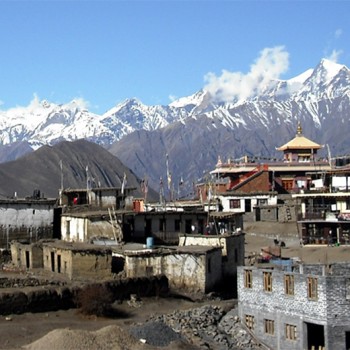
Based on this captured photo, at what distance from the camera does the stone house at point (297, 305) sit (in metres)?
35.5

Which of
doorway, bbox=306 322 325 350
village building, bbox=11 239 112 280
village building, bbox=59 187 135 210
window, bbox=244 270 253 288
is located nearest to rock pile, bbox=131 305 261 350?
window, bbox=244 270 253 288

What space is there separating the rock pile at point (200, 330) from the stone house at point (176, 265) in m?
5.04

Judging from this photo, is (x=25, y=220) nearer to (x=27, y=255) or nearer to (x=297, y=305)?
(x=27, y=255)

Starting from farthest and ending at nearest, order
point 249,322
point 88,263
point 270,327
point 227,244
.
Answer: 1. point 227,244
2. point 88,263
3. point 249,322
4. point 270,327

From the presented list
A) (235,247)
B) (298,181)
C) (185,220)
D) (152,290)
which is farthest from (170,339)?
(298,181)

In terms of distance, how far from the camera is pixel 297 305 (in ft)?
121

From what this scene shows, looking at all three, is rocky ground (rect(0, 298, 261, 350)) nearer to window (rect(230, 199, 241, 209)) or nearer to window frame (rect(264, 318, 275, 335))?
window frame (rect(264, 318, 275, 335))

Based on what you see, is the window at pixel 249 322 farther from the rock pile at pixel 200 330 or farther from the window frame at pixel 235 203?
the window frame at pixel 235 203

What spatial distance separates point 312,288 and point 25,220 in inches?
1056

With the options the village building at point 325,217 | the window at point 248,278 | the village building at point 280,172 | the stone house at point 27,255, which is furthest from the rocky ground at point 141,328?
the village building at point 280,172

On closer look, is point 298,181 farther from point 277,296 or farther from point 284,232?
point 277,296

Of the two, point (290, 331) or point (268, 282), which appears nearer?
point (290, 331)

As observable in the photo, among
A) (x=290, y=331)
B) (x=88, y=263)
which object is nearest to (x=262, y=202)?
(x=88, y=263)

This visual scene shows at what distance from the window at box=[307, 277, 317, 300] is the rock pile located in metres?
3.86
